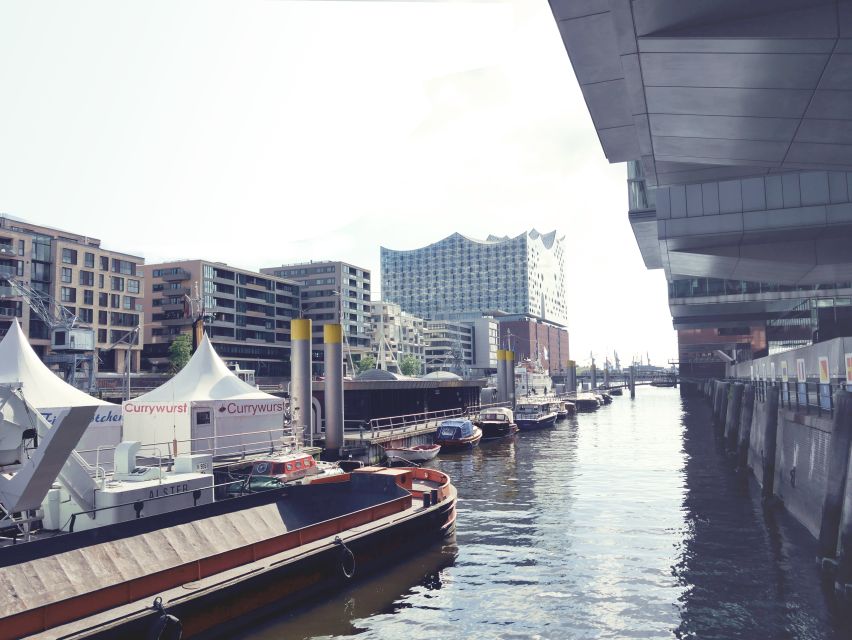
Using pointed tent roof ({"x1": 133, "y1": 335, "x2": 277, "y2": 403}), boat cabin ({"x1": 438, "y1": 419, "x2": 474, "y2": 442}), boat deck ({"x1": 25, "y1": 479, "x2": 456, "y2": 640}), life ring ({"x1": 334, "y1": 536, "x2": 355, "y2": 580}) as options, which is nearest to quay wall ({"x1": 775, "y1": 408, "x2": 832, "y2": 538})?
boat deck ({"x1": 25, "y1": 479, "x2": 456, "y2": 640})

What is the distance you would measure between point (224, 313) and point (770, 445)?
124 m

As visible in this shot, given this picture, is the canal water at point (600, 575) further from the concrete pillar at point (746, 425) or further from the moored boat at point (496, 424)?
the moored boat at point (496, 424)

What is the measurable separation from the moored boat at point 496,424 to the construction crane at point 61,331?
4664cm

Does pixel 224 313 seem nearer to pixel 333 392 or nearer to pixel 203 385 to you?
pixel 333 392

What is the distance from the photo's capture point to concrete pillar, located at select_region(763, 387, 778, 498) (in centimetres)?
3200

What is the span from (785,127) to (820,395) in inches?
404

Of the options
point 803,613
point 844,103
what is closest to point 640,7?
point 844,103

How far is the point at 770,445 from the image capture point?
32.1m

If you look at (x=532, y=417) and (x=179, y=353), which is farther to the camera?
(x=179, y=353)

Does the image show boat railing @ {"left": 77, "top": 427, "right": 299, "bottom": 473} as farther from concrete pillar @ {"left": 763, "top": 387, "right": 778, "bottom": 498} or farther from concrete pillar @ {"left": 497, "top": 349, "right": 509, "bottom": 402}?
concrete pillar @ {"left": 497, "top": 349, "right": 509, "bottom": 402}

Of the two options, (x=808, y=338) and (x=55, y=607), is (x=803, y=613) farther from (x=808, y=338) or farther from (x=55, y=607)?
(x=808, y=338)

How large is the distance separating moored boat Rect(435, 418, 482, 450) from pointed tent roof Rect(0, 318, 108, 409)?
31.4 meters

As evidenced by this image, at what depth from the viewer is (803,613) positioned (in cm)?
1725

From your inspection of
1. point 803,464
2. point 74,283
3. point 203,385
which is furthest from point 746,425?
point 74,283
